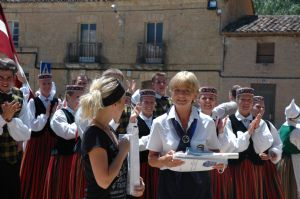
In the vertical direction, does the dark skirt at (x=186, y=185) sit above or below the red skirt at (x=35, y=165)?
above

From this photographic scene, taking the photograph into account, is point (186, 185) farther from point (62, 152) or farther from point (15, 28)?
point (15, 28)

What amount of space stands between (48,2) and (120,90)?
21574 mm

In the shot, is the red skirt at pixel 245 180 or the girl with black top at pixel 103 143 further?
the red skirt at pixel 245 180

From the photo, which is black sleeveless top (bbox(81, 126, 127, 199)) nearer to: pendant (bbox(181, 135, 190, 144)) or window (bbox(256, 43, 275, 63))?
pendant (bbox(181, 135, 190, 144))

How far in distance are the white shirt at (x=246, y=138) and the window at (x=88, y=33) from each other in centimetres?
1821

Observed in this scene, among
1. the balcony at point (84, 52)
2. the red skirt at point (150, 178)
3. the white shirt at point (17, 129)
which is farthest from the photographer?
the balcony at point (84, 52)

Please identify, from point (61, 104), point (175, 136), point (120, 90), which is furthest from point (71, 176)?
point (120, 90)

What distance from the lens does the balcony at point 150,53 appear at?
73.5 ft

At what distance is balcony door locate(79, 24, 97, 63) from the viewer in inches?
920

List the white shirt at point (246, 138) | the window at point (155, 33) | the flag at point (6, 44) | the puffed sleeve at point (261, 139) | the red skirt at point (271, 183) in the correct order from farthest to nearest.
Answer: the window at point (155, 33) < the flag at point (6, 44) < the red skirt at point (271, 183) < the puffed sleeve at point (261, 139) < the white shirt at point (246, 138)

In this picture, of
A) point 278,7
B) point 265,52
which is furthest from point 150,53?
point 278,7

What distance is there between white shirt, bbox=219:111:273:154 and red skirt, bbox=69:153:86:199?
174 cm

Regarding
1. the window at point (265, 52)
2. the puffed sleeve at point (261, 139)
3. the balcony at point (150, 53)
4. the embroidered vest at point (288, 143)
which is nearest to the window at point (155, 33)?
the balcony at point (150, 53)

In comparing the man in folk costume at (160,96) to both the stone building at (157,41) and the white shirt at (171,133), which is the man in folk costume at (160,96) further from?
the stone building at (157,41)
